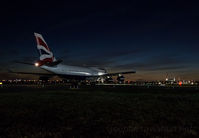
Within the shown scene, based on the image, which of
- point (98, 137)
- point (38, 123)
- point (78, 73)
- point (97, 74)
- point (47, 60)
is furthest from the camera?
point (97, 74)

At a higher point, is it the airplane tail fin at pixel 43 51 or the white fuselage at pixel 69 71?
the airplane tail fin at pixel 43 51

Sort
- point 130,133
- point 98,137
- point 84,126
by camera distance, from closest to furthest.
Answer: point 98,137, point 130,133, point 84,126

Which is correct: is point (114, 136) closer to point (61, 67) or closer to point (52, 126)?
point (52, 126)

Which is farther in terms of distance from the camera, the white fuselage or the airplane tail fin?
the white fuselage

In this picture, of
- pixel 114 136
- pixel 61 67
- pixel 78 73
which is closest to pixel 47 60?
pixel 61 67

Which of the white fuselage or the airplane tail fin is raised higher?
the airplane tail fin

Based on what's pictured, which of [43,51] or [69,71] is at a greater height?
[43,51]

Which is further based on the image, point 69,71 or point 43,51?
point 69,71

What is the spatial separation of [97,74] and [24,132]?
54.4m

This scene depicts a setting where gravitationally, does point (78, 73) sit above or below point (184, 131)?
above

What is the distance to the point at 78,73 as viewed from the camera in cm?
4928

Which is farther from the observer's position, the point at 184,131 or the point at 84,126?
the point at 84,126

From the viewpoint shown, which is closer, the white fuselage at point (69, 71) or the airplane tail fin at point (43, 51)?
the airplane tail fin at point (43, 51)

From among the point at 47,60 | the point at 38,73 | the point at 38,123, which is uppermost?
the point at 47,60
